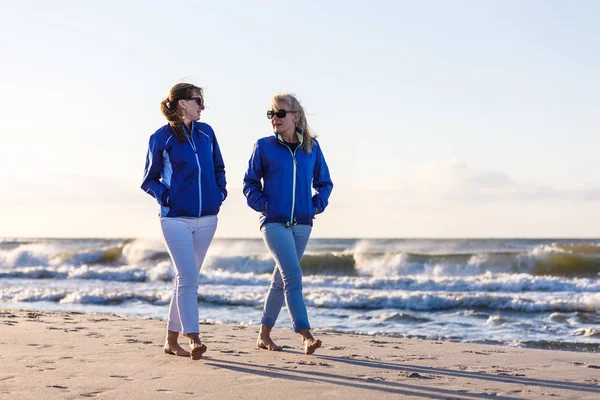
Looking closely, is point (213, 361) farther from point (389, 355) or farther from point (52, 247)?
point (52, 247)

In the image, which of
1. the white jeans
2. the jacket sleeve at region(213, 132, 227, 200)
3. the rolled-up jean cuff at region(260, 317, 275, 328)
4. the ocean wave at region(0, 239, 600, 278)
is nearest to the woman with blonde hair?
the jacket sleeve at region(213, 132, 227, 200)

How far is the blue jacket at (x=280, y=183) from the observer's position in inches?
209

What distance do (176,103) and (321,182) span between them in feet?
4.26

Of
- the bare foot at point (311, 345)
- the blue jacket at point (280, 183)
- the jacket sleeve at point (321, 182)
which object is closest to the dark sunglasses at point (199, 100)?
the blue jacket at point (280, 183)

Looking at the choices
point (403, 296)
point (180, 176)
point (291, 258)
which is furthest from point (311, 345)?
point (403, 296)

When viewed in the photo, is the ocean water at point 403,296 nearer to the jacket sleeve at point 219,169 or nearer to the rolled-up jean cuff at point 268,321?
the rolled-up jean cuff at point 268,321

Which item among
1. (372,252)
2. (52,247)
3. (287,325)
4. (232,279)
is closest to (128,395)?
(287,325)

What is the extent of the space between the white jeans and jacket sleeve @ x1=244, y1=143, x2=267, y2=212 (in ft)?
1.09

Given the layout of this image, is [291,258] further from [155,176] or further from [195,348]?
[155,176]

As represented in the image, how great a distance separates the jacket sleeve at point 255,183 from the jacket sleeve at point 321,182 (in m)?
0.48

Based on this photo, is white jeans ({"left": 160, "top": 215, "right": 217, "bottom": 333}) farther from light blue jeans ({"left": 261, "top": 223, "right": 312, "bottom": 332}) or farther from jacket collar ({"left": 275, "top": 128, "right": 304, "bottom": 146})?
jacket collar ({"left": 275, "top": 128, "right": 304, "bottom": 146})

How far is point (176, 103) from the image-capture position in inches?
203

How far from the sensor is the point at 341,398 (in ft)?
12.8

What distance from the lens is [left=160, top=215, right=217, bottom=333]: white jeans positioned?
5.04 meters
